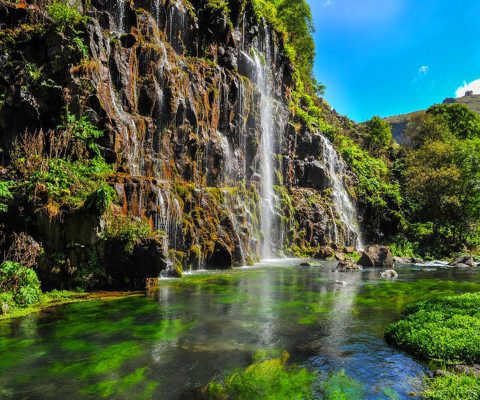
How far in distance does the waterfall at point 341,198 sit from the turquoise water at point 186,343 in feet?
91.3

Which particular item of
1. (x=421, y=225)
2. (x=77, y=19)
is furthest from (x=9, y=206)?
(x=421, y=225)

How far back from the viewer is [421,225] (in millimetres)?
43812

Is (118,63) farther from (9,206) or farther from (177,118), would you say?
(9,206)

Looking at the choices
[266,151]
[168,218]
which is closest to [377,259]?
[266,151]

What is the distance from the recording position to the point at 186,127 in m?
24.7

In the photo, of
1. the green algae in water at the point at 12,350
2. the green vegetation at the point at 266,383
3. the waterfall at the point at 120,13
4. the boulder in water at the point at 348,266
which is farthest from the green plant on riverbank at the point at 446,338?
the waterfall at the point at 120,13

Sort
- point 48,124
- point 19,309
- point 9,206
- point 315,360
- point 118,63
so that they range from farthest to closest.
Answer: point 118,63
point 48,124
point 9,206
point 19,309
point 315,360

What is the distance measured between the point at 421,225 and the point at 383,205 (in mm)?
5709

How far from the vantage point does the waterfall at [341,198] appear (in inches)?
1606

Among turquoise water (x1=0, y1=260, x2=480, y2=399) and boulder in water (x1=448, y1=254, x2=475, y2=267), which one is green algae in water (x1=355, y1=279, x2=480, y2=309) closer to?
turquoise water (x1=0, y1=260, x2=480, y2=399)

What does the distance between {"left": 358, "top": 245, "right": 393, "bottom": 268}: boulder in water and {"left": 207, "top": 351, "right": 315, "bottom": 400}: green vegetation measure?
23.2m

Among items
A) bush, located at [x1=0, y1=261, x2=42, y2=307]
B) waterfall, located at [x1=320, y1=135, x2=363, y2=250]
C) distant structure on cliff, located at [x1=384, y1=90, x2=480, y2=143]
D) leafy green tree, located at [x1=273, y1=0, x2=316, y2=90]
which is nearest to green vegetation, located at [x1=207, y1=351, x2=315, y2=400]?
bush, located at [x1=0, y1=261, x2=42, y2=307]

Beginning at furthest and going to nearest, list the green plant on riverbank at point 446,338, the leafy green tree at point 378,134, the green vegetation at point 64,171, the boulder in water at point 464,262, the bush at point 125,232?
the leafy green tree at point 378,134, the boulder in water at point 464,262, the bush at point 125,232, the green vegetation at point 64,171, the green plant on riverbank at point 446,338

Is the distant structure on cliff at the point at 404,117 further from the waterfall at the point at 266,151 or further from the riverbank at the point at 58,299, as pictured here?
the riverbank at the point at 58,299
